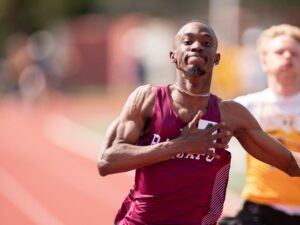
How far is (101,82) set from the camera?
47.5 meters

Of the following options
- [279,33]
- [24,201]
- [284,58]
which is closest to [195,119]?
[284,58]

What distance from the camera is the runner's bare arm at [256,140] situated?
14.8ft

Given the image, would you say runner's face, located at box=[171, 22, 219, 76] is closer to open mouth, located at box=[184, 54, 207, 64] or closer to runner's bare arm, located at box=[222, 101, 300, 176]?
open mouth, located at box=[184, 54, 207, 64]

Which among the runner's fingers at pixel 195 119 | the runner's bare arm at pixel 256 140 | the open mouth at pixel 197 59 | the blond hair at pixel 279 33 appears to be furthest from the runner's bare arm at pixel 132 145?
the blond hair at pixel 279 33

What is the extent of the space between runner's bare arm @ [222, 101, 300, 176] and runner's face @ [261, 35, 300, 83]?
1.08m

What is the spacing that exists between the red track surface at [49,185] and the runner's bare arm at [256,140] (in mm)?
7575

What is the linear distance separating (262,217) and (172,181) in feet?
5.04

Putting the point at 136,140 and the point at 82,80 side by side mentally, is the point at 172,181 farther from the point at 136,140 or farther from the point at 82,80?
the point at 82,80

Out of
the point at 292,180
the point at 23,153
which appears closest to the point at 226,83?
the point at 23,153

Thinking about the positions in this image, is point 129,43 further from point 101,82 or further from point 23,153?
point 23,153

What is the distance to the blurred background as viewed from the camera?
1511 cm

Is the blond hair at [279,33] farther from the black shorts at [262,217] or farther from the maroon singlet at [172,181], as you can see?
the maroon singlet at [172,181]

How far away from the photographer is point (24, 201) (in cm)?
1498

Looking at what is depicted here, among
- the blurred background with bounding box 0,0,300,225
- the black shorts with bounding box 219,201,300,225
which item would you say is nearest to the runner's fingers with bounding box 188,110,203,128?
the black shorts with bounding box 219,201,300,225
